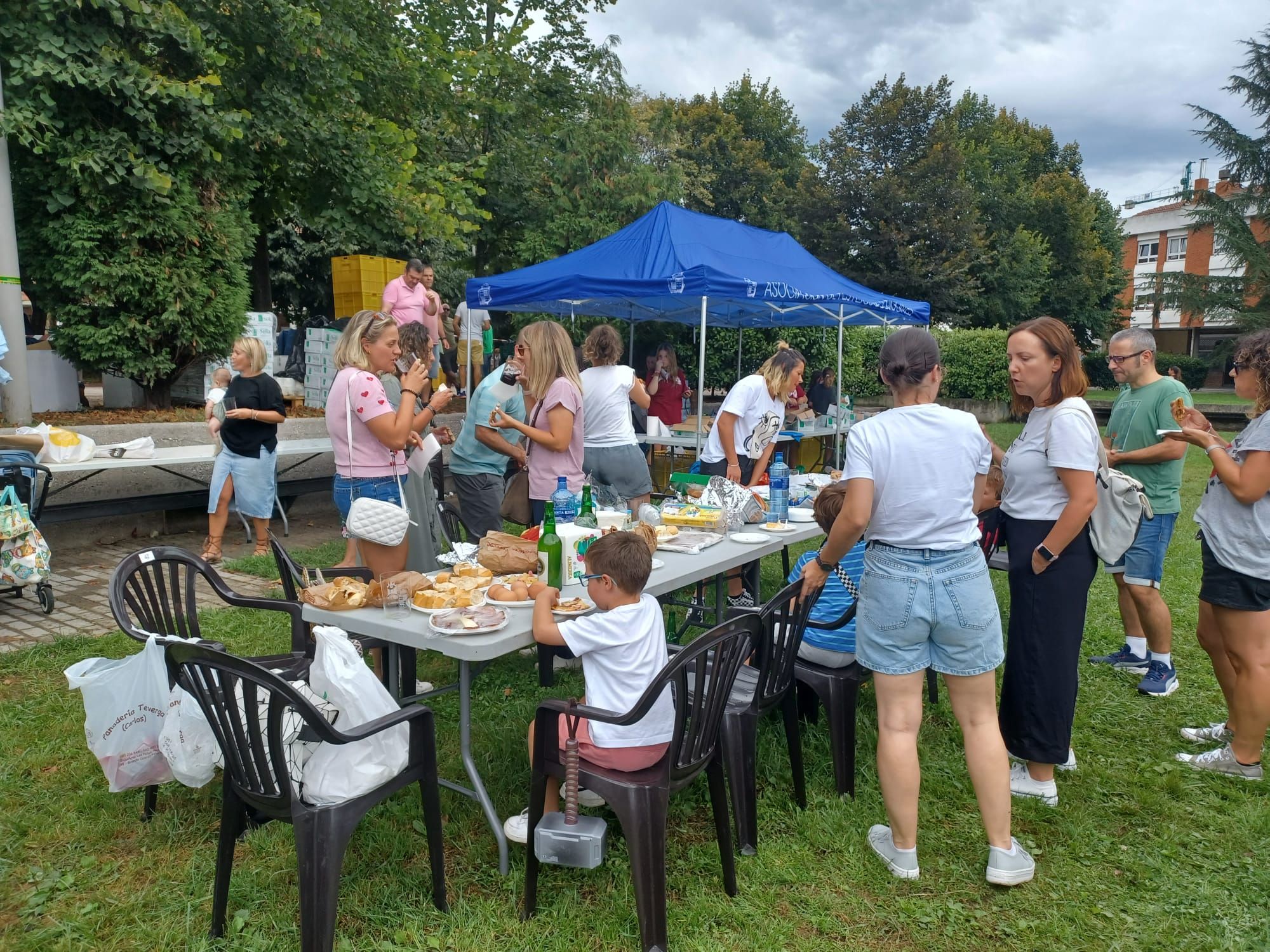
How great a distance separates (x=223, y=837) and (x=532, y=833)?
834 mm

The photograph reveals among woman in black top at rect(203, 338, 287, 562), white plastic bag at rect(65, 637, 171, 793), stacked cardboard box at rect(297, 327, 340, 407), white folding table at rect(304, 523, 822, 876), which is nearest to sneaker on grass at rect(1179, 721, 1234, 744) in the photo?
white folding table at rect(304, 523, 822, 876)

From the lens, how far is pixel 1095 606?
5.68 meters

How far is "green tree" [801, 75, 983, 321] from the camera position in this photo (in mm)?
25156

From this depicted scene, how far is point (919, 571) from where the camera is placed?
8.15ft

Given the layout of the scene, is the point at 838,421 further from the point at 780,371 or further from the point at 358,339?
the point at 358,339

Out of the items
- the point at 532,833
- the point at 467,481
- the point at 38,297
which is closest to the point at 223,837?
the point at 532,833

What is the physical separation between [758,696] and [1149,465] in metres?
2.60

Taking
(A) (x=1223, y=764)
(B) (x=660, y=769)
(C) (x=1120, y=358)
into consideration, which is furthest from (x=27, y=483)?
(A) (x=1223, y=764)

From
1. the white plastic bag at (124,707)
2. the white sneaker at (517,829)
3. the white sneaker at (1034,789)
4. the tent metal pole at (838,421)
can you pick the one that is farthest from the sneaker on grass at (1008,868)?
the tent metal pole at (838,421)

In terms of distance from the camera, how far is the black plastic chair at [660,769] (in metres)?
2.24

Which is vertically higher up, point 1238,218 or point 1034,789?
point 1238,218

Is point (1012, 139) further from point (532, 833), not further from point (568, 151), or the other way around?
point (532, 833)

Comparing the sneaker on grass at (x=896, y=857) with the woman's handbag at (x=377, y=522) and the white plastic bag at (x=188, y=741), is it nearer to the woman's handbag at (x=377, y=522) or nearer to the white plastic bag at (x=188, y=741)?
the woman's handbag at (x=377, y=522)

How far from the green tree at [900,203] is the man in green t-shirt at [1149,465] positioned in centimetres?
2230
